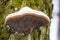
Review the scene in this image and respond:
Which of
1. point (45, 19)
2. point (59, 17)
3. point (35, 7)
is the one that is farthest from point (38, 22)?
point (59, 17)

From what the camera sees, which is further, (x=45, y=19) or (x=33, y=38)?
(x=33, y=38)

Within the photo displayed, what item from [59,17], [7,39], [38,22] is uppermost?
[38,22]

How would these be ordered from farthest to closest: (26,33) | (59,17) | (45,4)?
(59,17)
(45,4)
(26,33)

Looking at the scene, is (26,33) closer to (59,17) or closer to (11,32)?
(11,32)

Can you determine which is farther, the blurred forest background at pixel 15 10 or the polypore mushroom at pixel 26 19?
the blurred forest background at pixel 15 10

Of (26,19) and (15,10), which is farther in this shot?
(15,10)

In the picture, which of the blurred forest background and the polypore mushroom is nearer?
the polypore mushroom

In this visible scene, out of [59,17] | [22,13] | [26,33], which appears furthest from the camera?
[59,17]

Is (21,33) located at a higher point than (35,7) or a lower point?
lower
